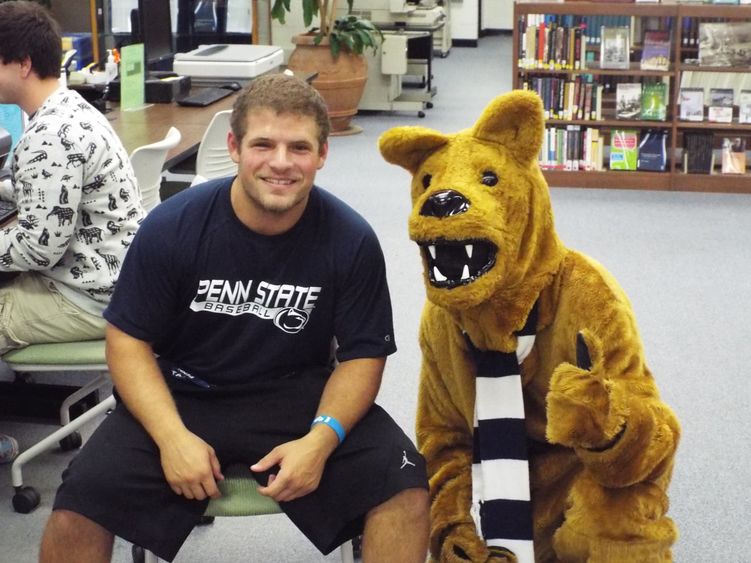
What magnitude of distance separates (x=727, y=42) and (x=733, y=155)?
0.60m

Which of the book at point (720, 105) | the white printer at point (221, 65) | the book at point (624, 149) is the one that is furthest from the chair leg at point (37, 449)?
the book at point (720, 105)

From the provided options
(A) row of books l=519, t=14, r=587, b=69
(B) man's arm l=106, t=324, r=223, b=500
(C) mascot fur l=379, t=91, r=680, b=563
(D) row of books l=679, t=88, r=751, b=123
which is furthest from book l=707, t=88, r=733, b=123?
(B) man's arm l=106, t=324, r=223, b=500

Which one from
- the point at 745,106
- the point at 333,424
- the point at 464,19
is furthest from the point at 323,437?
the point at 464,19

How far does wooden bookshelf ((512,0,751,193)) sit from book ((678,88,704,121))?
1.3 inches

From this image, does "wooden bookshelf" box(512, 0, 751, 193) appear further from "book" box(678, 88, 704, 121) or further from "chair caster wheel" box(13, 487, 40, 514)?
"chair caster wheel" box(13, 487, 40, 514)

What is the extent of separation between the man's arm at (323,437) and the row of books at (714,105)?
14.3ft

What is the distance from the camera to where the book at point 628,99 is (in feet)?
19.2

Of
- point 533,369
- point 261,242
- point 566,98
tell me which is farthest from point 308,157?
point 566,98

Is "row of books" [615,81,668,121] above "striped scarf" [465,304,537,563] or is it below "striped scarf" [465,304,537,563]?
above

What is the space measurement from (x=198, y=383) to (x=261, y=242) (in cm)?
29

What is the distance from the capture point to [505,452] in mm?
1853

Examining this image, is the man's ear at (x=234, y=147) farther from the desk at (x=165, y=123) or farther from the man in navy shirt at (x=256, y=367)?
the desk at (x=165, y=123)

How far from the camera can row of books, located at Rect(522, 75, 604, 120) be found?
233 inches

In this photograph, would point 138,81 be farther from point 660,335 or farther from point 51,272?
point 660,335
